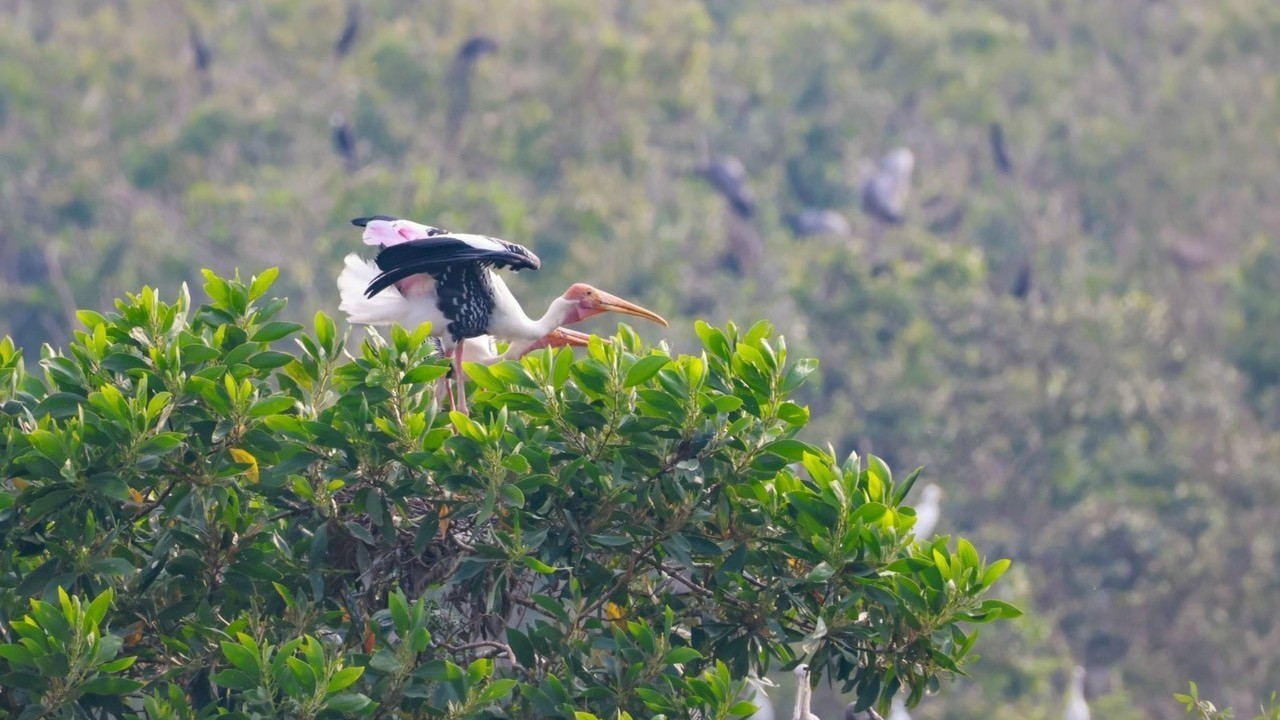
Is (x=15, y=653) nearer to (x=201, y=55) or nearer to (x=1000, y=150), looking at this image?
(x=201, y=55)

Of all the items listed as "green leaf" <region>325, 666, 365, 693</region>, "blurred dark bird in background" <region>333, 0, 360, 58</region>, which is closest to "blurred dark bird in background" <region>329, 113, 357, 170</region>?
"blurred dark bird in background" <region>333, 0, 360, 58</region>

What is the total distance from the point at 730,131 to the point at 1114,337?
24.8 feet

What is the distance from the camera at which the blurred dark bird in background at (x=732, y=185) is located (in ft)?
62.4

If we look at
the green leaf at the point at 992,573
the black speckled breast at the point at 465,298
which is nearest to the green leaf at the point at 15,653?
the black speckled breast at the point at 465,298

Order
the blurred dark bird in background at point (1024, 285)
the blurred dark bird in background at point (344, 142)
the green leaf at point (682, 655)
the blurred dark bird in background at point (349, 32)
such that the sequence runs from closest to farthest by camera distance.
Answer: the green leaf at point (682, 655) < the blurred dark bird in background at point (1024, 285) < the blurred dark bird in background at point (344, 142) < the blurred dark bird in background at point (349, 32)

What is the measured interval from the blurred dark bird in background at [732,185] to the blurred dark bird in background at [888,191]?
3.95ft

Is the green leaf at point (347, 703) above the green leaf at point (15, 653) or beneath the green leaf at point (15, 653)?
beneath

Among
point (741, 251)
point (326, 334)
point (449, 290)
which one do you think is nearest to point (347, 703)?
point (326, 334)

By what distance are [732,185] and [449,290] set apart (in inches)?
541

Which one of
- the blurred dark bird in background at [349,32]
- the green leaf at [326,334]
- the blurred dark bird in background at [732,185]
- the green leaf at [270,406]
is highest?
the green leaf at [326,334]

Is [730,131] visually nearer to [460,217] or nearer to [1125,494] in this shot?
[460,217]

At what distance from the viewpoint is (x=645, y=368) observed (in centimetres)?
462

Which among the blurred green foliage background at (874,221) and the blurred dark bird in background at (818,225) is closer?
the blurred green foliage background at (874,221)

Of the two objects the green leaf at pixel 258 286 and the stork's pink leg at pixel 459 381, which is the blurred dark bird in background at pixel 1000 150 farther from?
the green leaf at pixel 258 286
